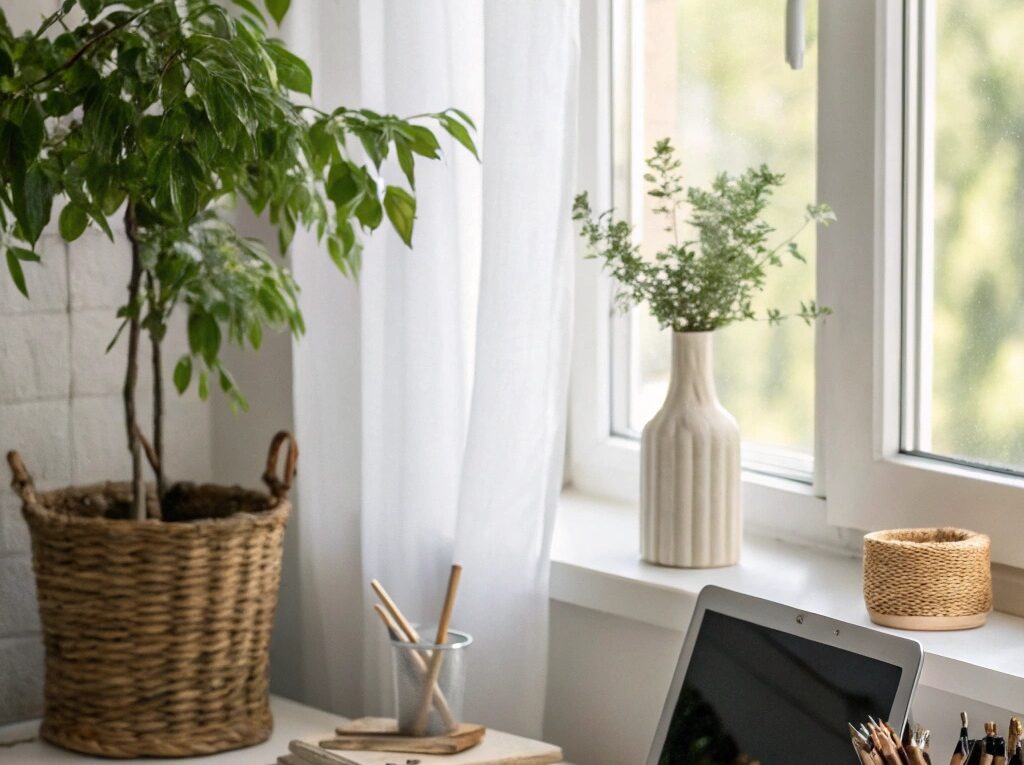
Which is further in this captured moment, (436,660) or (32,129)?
(436,660)

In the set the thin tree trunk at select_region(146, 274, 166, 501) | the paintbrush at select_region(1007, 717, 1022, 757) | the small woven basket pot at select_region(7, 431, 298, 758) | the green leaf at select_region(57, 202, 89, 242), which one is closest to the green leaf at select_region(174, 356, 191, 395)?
the thin tree trunk at select_region(146, 274, 166, 501)

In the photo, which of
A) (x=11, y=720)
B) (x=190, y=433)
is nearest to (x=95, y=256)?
(x=190, y=433)

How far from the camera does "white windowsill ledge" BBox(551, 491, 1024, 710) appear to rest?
1059mm

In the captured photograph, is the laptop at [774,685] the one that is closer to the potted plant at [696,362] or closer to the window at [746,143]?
the potted plant at [696,362]

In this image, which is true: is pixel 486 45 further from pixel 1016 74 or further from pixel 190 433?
pixel 190 433

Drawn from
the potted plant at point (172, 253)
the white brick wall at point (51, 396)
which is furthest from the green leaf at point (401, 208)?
the white brick wall at point (51, 396)

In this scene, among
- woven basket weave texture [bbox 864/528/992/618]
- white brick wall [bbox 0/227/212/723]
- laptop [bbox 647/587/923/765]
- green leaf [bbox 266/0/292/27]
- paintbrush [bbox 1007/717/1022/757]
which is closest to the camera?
paintbrush [bbox 1007/717/1022/757]

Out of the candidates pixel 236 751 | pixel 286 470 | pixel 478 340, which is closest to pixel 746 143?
pixel 478 340

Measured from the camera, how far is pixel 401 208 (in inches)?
47.1

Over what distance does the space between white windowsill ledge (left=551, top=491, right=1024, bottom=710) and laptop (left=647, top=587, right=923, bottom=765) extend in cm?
9

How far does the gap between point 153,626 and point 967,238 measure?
0.84 meters

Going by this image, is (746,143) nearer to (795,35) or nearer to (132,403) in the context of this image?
(795,35)

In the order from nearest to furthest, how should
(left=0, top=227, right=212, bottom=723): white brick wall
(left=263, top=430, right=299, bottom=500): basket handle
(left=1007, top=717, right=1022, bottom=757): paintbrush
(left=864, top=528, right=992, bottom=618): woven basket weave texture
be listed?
(left=1007, top=717, right=1022, bottom=757): paintbrush
(left=864, top=528, right=992, bottom=618): woven basket weave texture
(left=263, top=430, right=299, bottom=500): basket handle
(left=0, top=227, right=212, bottom=723): white brick wall

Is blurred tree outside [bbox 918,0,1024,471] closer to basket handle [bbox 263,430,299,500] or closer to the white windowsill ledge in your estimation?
the white windowsill ledge
